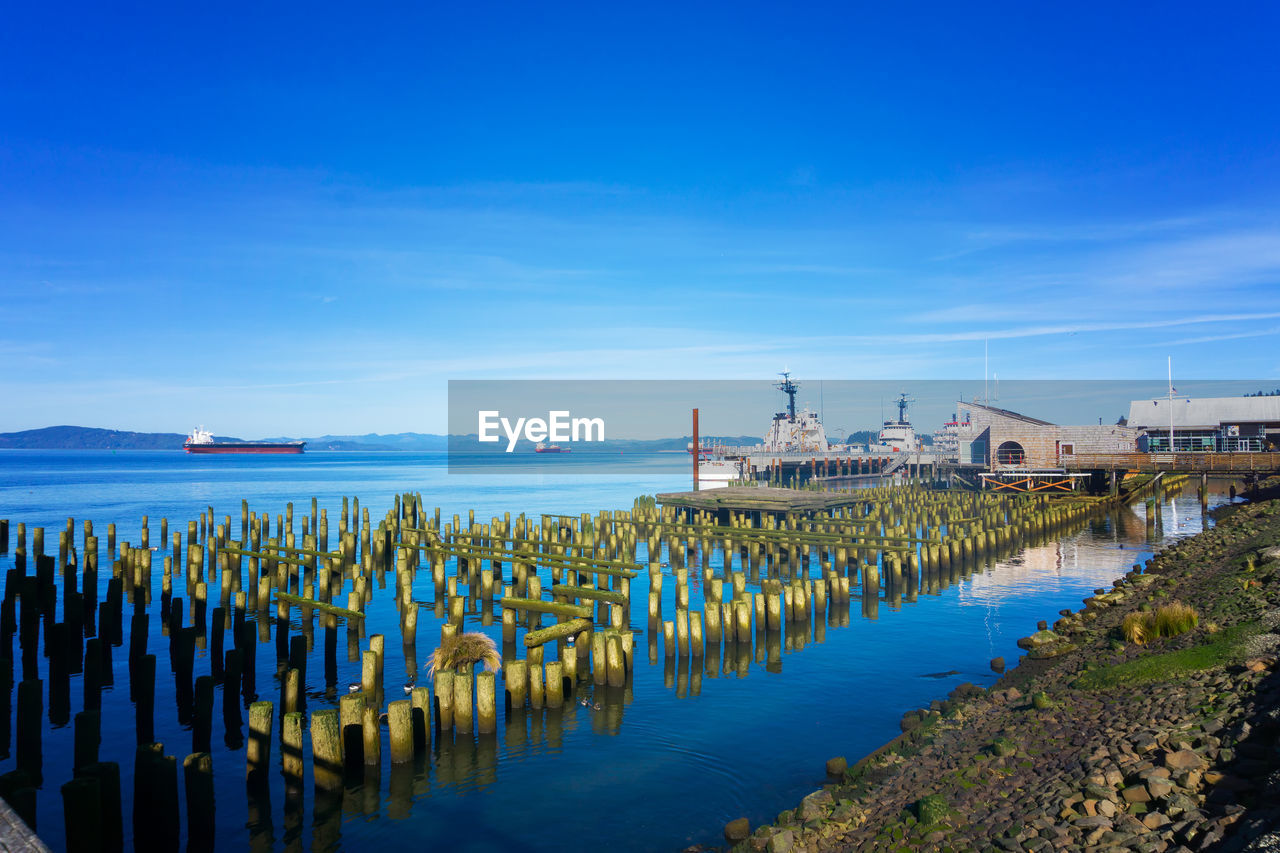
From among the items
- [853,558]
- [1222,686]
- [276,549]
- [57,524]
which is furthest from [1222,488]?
[57,524]

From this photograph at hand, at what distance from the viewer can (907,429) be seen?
311 feet

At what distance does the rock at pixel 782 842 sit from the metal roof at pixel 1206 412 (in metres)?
69.0

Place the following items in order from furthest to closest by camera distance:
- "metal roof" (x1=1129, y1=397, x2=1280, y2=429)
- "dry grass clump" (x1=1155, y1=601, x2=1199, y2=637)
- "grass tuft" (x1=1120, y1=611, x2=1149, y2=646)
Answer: "metal roof" (x1=1129, y1=397, x2=1280, y2=429)
"grass tuft" (x1=1120, y1=611, x2=1149, y2=646)
"dry grass clump" (x1=1155, y1=601, x2=1199, y2=637)

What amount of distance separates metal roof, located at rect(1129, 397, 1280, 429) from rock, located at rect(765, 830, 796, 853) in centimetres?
6901

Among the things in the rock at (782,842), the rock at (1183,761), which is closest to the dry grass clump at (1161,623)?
the rock at (1183,761)

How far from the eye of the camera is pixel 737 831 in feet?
30.0

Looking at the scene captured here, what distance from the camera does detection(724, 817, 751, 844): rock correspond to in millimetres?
9094

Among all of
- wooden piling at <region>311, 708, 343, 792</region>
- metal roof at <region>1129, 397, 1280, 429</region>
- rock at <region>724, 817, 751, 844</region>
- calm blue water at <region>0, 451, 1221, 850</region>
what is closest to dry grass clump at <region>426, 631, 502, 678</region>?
calm blue water at <region>0, 451, 1221, 850</region>

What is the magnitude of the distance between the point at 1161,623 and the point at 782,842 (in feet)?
32.6

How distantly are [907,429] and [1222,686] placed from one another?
290 feet

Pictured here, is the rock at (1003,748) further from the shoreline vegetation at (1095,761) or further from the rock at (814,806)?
the rock at (814,806)

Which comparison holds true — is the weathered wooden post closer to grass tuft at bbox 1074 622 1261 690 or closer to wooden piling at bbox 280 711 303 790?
wooden piling at bbox 280 711 303 790

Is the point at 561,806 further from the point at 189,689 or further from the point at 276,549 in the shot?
the point at 276,549

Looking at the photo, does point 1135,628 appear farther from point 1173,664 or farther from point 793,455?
point 793,455
